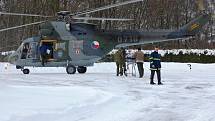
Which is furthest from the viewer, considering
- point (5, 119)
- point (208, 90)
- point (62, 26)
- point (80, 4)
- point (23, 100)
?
point (80, 4)

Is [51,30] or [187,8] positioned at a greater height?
[187,8]

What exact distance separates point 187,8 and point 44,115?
61.6 metres

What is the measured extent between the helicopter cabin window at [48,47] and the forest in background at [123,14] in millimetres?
32235

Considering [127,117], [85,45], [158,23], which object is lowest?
[127,117]

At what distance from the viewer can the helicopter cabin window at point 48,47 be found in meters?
25.5

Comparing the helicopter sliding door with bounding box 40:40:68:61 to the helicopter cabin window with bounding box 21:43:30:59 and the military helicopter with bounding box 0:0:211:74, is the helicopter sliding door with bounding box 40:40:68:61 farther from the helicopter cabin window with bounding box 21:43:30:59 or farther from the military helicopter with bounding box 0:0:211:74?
the helicopter cabin window with bounding box 21:43:30:59

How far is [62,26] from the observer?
24891 mm

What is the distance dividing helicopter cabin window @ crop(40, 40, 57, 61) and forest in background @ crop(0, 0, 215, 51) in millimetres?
32235

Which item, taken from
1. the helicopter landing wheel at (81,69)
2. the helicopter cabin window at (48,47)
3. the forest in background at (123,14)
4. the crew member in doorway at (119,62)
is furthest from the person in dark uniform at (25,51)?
the forest in background at (123,14)

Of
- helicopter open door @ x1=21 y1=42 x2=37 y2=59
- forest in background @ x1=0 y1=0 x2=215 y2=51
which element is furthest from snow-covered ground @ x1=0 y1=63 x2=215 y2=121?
forest in background @ x1=0 y1=0 x2=215 y2=51

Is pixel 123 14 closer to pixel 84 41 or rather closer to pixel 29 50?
pixel 29 50

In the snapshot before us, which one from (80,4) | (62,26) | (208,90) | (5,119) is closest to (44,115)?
(5,119)

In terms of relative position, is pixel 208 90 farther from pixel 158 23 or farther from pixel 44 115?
pixel 158 23

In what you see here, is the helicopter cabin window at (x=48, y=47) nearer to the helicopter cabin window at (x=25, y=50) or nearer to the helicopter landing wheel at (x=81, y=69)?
the helicopter cabin window at (x=25, y=50)
